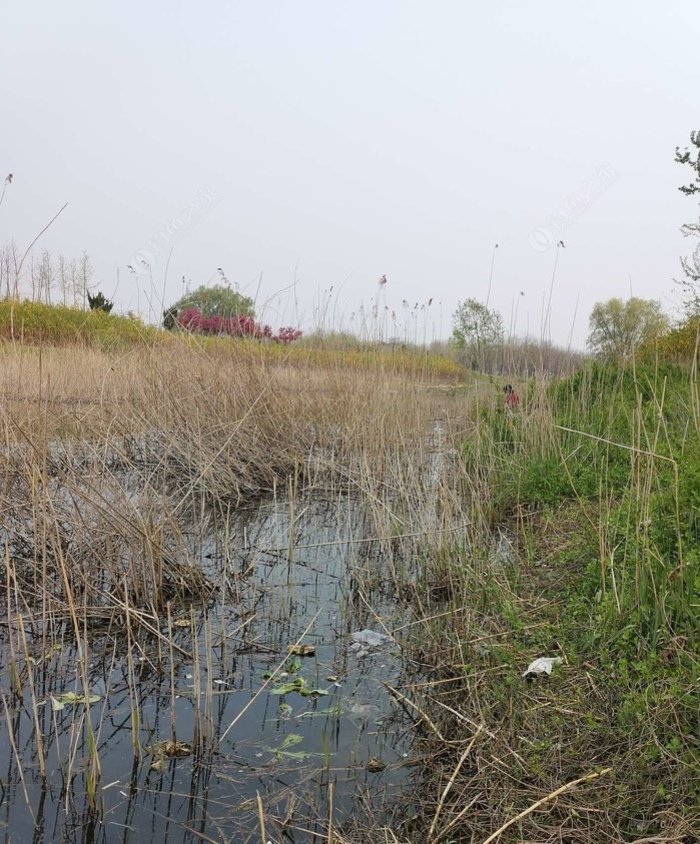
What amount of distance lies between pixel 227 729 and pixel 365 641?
2.62 feet

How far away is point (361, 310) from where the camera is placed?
6070 mm

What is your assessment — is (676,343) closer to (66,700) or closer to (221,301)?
(221,301)

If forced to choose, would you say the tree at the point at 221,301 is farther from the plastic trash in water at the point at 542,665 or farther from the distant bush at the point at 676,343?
the distant bush at the point at 676,343

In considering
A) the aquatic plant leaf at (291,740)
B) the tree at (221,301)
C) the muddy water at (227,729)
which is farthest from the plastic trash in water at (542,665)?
the tree at (221,301)

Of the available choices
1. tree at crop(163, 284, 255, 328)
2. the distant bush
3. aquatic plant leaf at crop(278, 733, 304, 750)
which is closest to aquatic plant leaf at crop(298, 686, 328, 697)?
aquatic plant leaf at crop(278, 733, 304, 750)

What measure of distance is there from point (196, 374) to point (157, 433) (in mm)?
512

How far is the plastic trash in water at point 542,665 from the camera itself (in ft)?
7.43

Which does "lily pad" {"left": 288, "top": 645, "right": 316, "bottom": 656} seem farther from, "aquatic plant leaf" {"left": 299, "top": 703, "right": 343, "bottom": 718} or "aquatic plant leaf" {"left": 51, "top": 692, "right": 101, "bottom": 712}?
"aquatic plant leaf" {"left": 51, "top": 692, "right": 101, "bottom": 712}

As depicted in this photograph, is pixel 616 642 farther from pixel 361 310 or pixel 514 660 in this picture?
pixel 361 310

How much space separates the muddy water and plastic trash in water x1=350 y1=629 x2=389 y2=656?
1 cm

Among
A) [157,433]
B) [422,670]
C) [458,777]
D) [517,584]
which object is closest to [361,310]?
[157,433]

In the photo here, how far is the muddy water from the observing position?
1.77m

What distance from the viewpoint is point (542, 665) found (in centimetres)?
228

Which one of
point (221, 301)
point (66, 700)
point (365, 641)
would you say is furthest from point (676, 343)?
point (66, 700)
